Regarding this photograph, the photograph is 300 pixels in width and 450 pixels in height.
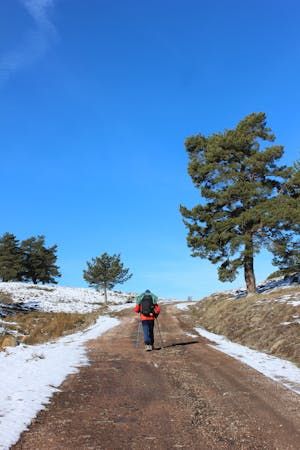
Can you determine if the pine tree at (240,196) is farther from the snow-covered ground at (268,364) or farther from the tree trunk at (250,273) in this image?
the snow-covered ground at (268,364)

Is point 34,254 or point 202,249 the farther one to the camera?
point 34,254

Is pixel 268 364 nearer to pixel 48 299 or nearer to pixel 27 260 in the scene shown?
pixel 48 299

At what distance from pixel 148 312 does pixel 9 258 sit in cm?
6727

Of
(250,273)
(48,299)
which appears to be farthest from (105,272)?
(250,273)


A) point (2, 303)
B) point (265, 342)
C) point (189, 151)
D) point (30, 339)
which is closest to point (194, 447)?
point (265, 342)

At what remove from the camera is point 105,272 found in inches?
2729

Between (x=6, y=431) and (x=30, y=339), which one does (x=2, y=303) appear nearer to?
(x=30, y=339)

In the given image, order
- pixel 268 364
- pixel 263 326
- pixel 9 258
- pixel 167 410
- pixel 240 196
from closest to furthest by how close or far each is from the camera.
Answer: pixel 167 410 < pixel 268 364 < pixel 263 326 < pixel 240 196 < pixel 9 258

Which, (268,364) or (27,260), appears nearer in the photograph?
(268,364)

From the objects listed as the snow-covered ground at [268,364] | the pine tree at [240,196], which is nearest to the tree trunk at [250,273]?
the pine tree at [240,196]

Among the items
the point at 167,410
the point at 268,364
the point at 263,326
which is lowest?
the point at 167,410

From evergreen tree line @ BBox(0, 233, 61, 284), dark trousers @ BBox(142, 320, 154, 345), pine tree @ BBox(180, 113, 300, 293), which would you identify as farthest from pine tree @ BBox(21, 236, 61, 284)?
dark trousers @ BBox(142, 320, 154, 345)

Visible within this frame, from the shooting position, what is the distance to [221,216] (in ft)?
96.8

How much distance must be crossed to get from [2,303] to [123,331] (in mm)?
28872
